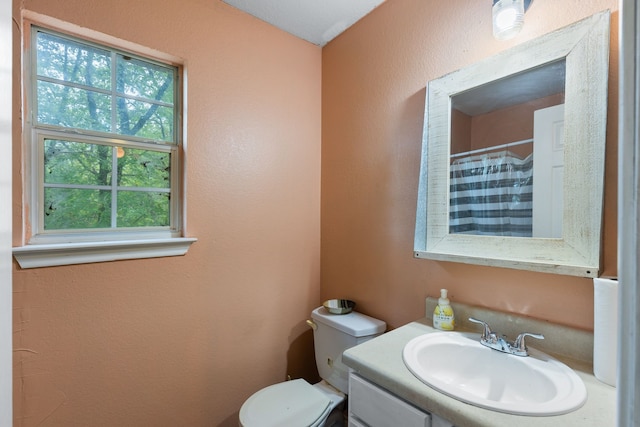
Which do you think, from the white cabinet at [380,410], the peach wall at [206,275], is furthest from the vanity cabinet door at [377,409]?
the peach wall at [206,275]

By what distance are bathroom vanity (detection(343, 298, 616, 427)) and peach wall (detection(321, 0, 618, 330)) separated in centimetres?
6

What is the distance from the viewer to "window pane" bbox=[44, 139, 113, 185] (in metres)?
1.09

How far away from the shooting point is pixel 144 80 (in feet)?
4.26

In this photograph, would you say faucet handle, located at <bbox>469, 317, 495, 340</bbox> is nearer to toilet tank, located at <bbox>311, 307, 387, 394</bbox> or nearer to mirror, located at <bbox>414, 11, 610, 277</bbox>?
mirror, located at <bbox>414, 11, 610, 277</bbox>

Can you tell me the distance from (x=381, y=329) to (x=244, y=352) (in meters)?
0.74

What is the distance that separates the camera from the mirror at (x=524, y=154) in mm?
811

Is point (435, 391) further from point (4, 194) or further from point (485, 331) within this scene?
point (4, 194)

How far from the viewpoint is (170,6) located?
4.18 feet

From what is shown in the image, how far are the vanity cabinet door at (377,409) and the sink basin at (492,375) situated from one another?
9 centimetres

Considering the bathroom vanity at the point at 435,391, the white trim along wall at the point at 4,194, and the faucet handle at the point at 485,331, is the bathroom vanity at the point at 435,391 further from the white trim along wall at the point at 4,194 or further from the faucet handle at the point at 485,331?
the white trim along wall at the point at 4,194

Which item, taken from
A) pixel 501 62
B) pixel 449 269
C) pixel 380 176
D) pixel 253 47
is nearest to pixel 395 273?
pixel 449 269

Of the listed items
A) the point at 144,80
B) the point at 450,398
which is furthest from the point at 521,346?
the point at 144,80

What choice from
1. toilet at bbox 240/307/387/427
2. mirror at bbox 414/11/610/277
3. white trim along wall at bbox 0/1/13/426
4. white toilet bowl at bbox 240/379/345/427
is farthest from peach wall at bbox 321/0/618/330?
white trim along wall at bbox 0/1/13/426

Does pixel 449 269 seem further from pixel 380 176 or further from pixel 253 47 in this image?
pixel 253 47
